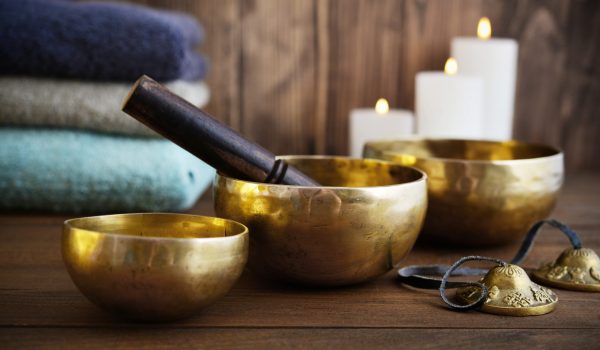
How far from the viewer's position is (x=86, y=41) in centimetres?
86

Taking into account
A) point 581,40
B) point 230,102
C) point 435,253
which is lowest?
point 435,253

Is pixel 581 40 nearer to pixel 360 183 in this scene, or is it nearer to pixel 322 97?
pixel 322 97

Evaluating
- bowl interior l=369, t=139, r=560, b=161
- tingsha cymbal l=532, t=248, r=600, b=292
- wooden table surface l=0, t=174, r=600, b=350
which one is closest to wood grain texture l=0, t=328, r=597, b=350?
wooden table surface l=0, t=174, r=600, b=350

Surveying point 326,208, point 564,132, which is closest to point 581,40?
point 564,132

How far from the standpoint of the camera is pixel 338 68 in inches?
48.0

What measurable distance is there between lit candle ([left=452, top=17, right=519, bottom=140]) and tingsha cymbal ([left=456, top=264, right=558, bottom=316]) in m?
0.55

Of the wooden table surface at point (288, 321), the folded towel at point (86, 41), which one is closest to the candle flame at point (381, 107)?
the folded towel at point (86, 41)

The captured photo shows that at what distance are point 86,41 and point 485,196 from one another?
454 millimetres

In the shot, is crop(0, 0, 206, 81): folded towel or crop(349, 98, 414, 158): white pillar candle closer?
crop(0, 0, 206, 81): folded towel

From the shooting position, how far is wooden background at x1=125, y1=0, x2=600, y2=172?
120 centimetres

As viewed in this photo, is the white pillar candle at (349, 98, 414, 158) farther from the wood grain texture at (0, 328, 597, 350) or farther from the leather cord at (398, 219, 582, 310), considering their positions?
the wood grain texture at (0, 328, 597, 350)

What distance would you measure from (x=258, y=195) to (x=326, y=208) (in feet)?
0.18

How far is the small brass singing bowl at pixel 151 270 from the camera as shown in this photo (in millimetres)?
495

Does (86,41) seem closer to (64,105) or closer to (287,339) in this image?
(64,105)
